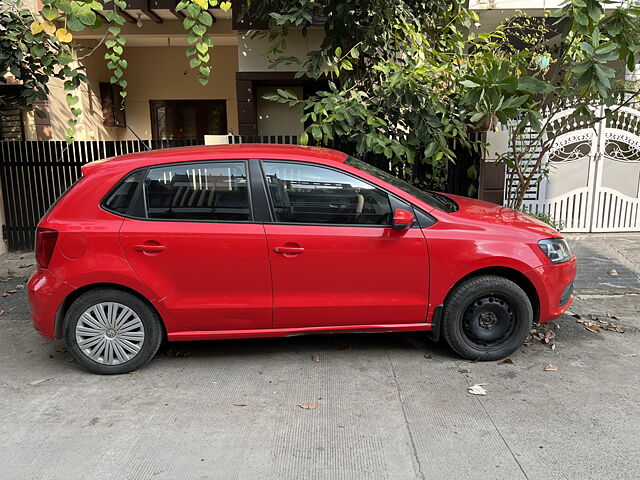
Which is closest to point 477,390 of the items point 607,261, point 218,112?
point 607,261

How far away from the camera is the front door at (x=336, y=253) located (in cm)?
402

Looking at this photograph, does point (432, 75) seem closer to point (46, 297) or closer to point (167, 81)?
point (46, 297)

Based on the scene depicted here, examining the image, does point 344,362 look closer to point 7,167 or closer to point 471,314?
point 471,314

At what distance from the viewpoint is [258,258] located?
13.1 feet

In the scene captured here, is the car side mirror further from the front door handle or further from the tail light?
the tail light

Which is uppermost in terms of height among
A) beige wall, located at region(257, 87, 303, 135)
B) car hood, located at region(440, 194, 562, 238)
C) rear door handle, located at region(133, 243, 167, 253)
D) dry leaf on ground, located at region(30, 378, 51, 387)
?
beige wall, located at region(257, 87, 303, 135)

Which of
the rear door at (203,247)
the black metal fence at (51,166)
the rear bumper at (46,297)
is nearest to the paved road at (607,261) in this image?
the black metal fence at (51,166)

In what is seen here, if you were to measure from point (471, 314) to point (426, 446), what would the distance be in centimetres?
135

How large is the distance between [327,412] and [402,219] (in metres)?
1.49

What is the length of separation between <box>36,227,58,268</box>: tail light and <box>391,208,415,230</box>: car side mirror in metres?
2.56

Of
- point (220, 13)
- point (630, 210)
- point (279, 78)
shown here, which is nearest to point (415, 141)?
point (279, 78)

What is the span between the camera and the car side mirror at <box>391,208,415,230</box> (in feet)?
12.9

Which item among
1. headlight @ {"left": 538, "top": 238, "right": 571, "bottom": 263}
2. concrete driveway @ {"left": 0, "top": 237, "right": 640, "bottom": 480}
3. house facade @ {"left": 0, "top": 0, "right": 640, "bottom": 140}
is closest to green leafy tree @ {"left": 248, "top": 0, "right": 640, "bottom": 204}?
house facade @ {"left": 0, "top": 0, "right": 640, "bottom": 140}

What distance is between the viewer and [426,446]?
125 inches
